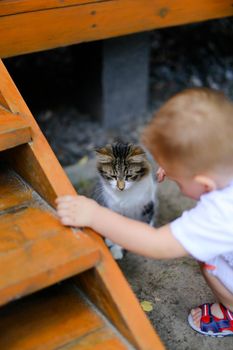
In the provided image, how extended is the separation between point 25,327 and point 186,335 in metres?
0.63

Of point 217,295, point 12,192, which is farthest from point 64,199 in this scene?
point 217,295

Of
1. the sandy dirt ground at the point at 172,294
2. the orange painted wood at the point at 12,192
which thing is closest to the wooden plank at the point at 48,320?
the orange painted wood at the point at 12,192

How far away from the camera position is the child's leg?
5.28 ft

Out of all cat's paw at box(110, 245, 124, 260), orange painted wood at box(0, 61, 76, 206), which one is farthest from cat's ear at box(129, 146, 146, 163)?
orange painted wood at box(0, 61, 76, 206)

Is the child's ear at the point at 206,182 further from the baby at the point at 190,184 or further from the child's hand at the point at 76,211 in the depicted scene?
the child's hand at the point at 76,211

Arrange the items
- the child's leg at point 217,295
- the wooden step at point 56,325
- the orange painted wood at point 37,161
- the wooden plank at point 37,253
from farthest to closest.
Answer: the child's leg at point 217,295
the orange painted wood at point 37,161
the wooden step at point 56,325
the wooden plank at point 37,253

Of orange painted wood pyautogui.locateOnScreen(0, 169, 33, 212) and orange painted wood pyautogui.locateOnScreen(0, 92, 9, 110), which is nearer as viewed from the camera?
orange painted wood pyautogui.locateOnScreen(0, 169, 33, 212)

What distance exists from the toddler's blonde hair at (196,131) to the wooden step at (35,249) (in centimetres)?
36

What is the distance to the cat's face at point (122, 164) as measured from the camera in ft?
6.93

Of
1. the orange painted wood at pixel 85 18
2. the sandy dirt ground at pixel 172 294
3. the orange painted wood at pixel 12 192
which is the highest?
the orange painted wood at pixel 85 18

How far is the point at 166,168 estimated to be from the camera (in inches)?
55.7

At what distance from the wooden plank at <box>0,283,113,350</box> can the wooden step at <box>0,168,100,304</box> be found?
191 mm

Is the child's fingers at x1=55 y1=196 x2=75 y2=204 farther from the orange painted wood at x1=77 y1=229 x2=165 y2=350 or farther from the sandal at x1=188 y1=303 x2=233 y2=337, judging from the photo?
the sandal at x1=188 y1=303 x2=233 y2=337

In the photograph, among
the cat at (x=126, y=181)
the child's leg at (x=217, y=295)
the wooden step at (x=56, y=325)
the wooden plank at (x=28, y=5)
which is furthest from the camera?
the cat at (x=126, y=181)
